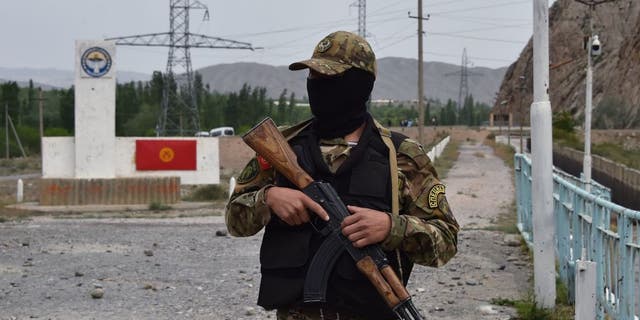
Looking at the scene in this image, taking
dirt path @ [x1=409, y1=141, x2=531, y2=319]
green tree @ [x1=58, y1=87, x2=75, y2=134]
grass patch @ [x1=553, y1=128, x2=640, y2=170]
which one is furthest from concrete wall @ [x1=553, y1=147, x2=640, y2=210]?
green tree @ [x1=58, y1=87, x2=75, y2=134]

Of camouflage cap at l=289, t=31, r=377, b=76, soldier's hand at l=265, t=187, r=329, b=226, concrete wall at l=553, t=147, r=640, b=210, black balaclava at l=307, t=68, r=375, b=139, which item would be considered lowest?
concrete wall at l=553, t=147, r=640, b=210

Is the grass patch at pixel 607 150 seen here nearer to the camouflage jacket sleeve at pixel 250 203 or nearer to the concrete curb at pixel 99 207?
the concrete curb at pixel 99 207

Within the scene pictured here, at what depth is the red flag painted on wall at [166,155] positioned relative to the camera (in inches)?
964

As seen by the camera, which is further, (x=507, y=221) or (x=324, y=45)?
(x=507, y=221)

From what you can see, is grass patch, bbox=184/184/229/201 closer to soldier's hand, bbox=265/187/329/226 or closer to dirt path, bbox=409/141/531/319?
dirt path, bbox=409/141/531/319

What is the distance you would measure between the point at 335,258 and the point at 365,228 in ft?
0.55

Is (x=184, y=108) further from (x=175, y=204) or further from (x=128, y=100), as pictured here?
(x=175, y=204)

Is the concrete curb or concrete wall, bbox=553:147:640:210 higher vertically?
concrete wall, bbox=553:147:640:210

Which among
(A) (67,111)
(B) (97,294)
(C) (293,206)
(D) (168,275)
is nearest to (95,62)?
(D) (168,275)

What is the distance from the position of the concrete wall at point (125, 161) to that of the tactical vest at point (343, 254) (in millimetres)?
21320

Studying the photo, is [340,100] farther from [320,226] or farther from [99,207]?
[99,207]

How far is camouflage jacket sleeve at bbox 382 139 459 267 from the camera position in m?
3.11

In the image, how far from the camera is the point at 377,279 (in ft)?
9.74

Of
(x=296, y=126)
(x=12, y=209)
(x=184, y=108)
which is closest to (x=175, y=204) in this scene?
(x=12, y=209)
